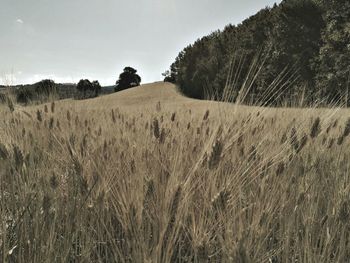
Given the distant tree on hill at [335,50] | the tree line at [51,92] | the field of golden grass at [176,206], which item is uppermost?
the distant tree on hill at [335,50]

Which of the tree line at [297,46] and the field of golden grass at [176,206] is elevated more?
the tree line at [297,46]

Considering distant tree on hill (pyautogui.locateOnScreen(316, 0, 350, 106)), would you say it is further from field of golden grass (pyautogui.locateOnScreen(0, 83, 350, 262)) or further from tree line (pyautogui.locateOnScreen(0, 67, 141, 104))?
field of golden grass (pyautogui.locateOnScreen(0, 83, 350, 262))

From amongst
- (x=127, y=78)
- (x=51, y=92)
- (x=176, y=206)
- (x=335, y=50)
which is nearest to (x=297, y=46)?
(x=335, y=50)

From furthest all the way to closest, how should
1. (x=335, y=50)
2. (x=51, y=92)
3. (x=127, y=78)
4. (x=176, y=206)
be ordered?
(x=127, y=78) → (x=335, y=50) → (x=51, y=92) → (x=176, y=206)

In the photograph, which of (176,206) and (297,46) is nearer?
(176,206)

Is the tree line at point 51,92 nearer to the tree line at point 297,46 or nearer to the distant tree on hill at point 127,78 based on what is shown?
the tree line at point 297,46

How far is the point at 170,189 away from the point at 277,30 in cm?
2484

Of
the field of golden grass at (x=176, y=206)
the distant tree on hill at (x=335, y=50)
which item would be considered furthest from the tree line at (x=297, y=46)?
the field of golden grass at (x=176, y=206)

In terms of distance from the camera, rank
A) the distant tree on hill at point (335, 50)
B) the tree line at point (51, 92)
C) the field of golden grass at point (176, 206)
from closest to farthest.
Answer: the field of golden grass at point (176, 206)
the tree line at point (51, 92)
the distant tree on hill at point (335, 50)

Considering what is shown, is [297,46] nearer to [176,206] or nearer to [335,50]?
[335,50]


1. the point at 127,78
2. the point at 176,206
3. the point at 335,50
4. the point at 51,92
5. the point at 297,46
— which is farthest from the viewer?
the point at 127,78

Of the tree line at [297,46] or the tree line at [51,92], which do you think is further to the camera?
the tree line at [297,46]

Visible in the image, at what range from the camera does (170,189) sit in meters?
1.01

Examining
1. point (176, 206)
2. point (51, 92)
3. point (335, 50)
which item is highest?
point (335, 50)
